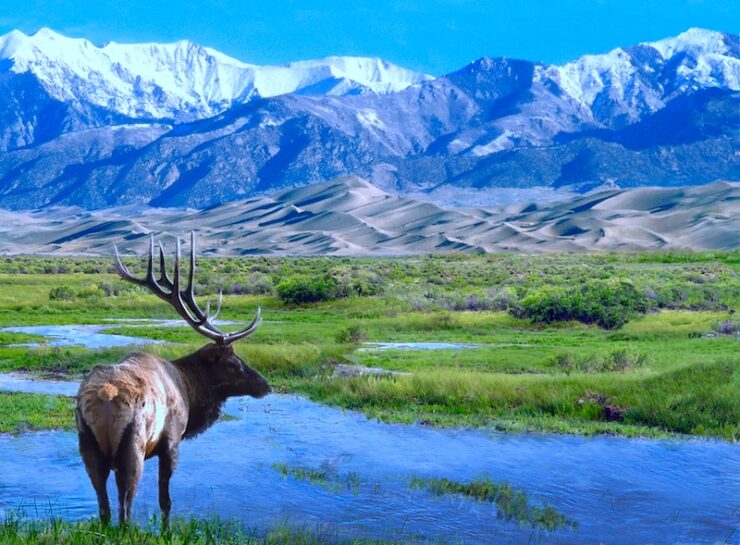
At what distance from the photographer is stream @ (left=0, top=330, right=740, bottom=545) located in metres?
12.9

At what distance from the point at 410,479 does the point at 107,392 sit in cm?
625

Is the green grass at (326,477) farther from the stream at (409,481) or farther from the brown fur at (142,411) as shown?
the brown fur at (142,411)

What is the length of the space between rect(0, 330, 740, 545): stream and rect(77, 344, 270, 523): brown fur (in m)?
1.65

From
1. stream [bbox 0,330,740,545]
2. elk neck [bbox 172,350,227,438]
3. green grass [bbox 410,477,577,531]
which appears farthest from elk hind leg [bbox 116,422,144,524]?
green grass [bbox 410,477,577,531]

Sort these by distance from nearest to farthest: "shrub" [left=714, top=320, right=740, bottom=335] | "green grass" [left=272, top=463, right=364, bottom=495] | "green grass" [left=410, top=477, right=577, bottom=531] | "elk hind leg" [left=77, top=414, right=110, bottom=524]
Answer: "elk hind leg" [left=77, top=414, right=110, bottom=524]
"green grass" [left=410, top=477, right=577, bottom=531]
"green grass" [left=272, top=463, right=364, bottom=495]
"shrub" [left=714, top=320, right=740, bottom=335]

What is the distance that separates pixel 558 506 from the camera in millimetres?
13875

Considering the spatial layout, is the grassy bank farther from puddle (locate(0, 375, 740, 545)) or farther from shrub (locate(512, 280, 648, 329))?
puddle (locate(0, 375, 740, 545))

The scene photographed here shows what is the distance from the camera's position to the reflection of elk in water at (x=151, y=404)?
10.1 m

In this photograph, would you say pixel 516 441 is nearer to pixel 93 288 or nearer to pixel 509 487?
pixel 509 487

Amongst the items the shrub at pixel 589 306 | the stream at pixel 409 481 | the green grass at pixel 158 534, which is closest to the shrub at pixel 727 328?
the shrub at pixel 589 306

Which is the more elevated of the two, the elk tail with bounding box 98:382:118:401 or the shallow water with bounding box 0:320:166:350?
the elk tail with bounding box 98:382:118:401

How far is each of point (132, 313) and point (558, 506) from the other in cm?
3437

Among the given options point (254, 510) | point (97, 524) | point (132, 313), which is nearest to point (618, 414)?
point (254, 510)

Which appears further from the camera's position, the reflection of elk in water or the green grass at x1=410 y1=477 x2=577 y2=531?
the green grass at x1=410 y1=477 x2=577 y2=531
